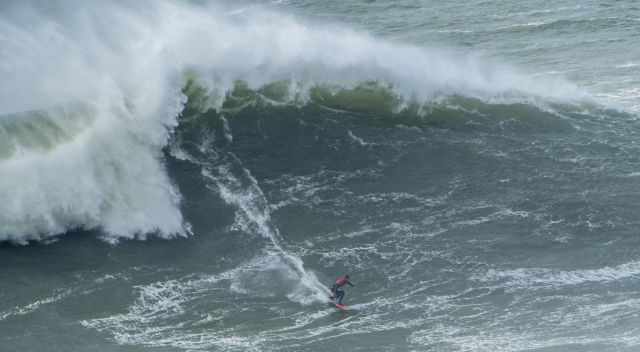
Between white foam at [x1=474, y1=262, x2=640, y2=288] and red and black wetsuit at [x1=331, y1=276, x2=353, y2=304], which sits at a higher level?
red and black wetsuit at [x1=331, y1=276, x2=353, y2=304]

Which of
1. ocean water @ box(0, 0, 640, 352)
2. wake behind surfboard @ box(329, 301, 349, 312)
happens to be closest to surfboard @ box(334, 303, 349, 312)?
wake behind surfboard @ box(329, 301, 349, 312)

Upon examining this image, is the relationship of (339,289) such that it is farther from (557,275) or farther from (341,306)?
(557,275)

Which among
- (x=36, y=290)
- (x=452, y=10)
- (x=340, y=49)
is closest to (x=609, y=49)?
(x=452, y=10)

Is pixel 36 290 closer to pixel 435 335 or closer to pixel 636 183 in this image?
pixel 435 335

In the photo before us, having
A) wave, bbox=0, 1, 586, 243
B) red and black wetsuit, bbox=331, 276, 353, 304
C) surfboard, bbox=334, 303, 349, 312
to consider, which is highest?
wave, bbox=0, 1, 586, 243

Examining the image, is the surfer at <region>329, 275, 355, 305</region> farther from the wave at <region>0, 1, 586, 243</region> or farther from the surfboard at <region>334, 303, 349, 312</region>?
the wave at <region>0, 1, 586, 243</region>

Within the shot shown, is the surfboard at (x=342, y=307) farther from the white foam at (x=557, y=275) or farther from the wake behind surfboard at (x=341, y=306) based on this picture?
the white foam at (x=557, y=275)
